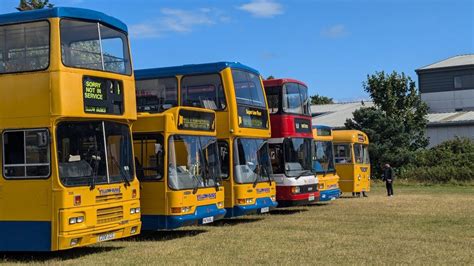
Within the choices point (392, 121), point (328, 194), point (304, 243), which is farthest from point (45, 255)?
point (392, 121)

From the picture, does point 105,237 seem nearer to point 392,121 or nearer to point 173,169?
point 173,169

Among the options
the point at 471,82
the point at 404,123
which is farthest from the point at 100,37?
the point at 471,82

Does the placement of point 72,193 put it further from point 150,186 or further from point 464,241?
point 464,241

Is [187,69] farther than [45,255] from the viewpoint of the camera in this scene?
Yes

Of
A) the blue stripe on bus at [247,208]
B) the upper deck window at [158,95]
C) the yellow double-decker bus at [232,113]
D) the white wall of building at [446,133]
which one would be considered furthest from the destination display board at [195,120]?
the white wall of building at [446,133]

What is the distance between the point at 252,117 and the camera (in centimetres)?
1805

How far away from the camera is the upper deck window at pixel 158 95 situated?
1761 cm

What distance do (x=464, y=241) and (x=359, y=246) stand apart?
8.03ft

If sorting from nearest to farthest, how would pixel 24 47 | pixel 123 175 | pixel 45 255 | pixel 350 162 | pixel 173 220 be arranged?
pixel 24 47
pixel 45 255
pixel 123 175
pixel 173 220
pixel 350 162

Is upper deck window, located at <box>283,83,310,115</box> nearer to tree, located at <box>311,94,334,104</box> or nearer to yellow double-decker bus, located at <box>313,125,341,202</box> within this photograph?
yellow double-decker bus, located at <box>313,125,341,202</box>

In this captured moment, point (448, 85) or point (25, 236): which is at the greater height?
point (448, 85)

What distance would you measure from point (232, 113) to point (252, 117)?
1.10 m

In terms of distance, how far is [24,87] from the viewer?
11461 millimetres

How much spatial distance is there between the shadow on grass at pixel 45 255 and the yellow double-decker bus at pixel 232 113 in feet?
15.7
